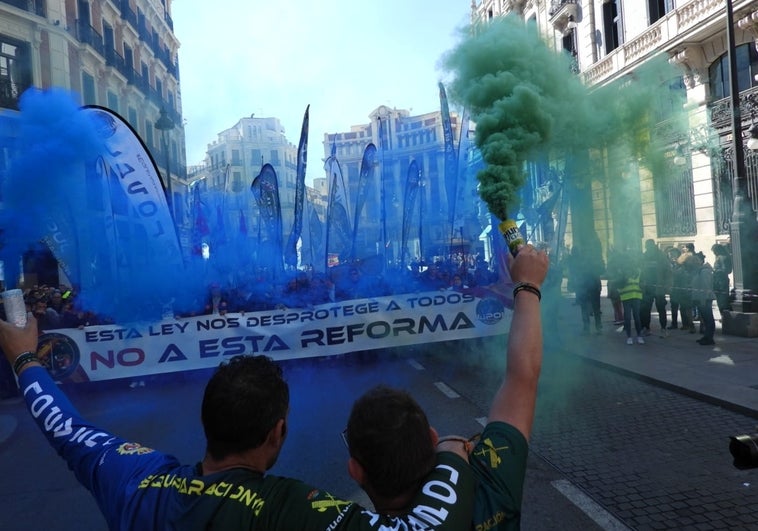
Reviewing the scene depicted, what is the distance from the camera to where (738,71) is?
13.5 m

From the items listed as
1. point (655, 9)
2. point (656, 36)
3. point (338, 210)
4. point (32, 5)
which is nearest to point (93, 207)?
point (338, 210)

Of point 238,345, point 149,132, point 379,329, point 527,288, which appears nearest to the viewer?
point 527,288

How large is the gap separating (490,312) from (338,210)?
6439 mm

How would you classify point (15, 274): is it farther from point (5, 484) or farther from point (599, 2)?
point (599, 2)

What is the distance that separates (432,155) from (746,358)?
11454 mm

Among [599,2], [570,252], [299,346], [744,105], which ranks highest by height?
[599,2]

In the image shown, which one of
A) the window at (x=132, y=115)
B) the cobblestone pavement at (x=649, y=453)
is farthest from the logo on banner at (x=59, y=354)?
the window at (x=132, y=115)

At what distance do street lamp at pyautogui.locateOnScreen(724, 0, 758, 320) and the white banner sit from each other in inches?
185

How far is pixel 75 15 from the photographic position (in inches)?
742

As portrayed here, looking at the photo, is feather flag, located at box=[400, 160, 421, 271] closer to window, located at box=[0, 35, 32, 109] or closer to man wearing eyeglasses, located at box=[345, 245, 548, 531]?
window, located at box=[0, 35, 32, 109]

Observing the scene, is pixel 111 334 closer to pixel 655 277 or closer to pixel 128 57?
pixel 655 277

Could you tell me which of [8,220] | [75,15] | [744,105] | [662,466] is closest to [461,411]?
[662,466]

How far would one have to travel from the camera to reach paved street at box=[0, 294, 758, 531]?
12.9 feet

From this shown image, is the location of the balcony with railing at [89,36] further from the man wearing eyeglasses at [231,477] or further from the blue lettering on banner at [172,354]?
the man wearing eyeglasses at [231,477]
